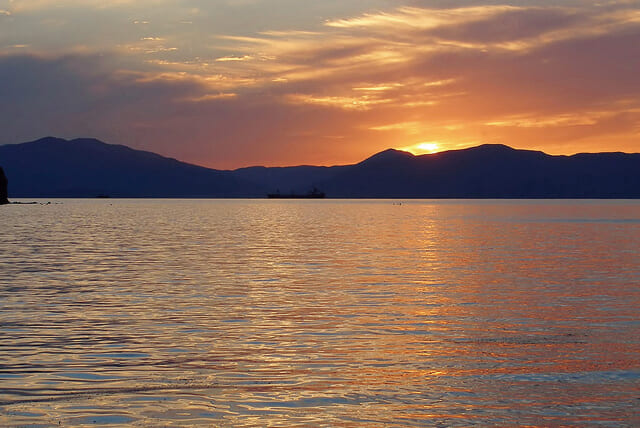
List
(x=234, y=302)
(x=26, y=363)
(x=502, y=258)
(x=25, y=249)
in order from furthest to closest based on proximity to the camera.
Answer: (x=25, y=249) → (x=502, y=258) → (x=234, y=302) → (x=26, y=363)

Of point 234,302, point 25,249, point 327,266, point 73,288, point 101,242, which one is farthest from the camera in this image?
point 101,242

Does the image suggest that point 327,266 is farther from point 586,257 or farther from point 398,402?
point 398,402

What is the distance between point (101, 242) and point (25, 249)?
878 cm

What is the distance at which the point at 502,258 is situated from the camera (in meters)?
48.0

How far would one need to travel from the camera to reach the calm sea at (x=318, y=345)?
13.6 meters

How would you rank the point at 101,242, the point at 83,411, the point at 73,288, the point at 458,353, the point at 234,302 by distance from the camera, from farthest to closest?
the point at 101,242, the point at 73,288, the point at 234,302, the point at 458,353, the point at 83,411

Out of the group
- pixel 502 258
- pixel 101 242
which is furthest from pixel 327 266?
pixel 101 242

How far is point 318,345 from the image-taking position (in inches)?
765

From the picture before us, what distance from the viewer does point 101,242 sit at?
62.9 m

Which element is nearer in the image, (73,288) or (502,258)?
(73,288)

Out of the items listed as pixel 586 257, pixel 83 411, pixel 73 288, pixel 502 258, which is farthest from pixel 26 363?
pixel 586 257

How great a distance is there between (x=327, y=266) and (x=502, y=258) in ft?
40.2

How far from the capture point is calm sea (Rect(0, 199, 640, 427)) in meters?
13.6

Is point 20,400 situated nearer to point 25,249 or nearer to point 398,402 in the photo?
point 398,402
